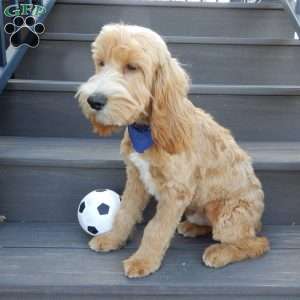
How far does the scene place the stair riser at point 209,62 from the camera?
3.07 m

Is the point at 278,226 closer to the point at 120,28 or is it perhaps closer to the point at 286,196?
the point at 286,196

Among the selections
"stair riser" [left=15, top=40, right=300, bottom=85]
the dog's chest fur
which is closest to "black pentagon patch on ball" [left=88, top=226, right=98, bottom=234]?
the dog's chest fur

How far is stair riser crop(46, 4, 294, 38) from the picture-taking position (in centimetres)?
355

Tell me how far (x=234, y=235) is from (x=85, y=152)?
916mm

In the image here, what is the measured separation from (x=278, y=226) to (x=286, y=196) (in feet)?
0.55

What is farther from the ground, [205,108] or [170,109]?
[170,109]

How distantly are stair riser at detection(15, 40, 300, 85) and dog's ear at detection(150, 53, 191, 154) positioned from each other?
4.31 feet

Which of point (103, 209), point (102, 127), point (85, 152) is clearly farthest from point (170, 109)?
point (85, 152)

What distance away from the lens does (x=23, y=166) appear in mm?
2316

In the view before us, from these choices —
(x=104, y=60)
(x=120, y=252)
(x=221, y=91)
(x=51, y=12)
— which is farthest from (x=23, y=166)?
(x=51, y=12)

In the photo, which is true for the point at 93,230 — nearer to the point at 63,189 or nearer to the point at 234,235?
the point at 63,189

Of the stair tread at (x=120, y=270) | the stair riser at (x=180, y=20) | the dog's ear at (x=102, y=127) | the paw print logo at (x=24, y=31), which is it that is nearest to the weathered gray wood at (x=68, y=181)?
the stair tread at (x=120, y=270)

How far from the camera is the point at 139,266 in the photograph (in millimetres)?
1898

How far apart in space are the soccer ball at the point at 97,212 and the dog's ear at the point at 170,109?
484 mm
